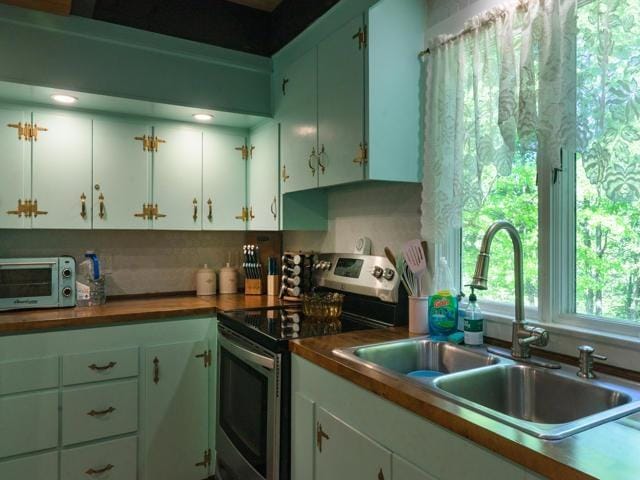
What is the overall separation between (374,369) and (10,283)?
6.29 feet

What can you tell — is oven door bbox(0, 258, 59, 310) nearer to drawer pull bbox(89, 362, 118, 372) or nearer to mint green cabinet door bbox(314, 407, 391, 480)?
drawer pull bbox(89, 362, 118, 372)

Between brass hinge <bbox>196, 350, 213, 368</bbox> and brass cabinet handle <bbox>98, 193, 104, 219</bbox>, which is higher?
brass cabinet handle <bbox>98, 193, 104, 219</bbox>

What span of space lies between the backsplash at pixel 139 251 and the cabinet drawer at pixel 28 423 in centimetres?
84

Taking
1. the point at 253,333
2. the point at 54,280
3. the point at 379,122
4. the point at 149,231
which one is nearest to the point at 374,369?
the point at 253,333

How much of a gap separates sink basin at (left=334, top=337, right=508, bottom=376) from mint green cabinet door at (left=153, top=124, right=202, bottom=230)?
1523mm

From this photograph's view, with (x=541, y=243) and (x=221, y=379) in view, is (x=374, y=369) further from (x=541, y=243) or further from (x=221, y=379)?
(x=221, y=379)

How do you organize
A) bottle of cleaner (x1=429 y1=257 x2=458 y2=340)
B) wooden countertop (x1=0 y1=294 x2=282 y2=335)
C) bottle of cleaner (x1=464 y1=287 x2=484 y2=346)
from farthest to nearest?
wooden countertop (x1=0 y1=294 x2=282 y2=335) < bottle of cleaner (x1=429 y1=257 x2=458 y2=340) < bottle of cleaner (x1=464 y1=287 x2=484 y2=346)

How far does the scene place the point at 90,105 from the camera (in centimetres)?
238

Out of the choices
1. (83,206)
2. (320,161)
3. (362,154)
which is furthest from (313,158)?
(83,206)

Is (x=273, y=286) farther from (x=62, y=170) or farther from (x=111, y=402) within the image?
(x=62, y=170)

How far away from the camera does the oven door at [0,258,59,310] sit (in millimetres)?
2203

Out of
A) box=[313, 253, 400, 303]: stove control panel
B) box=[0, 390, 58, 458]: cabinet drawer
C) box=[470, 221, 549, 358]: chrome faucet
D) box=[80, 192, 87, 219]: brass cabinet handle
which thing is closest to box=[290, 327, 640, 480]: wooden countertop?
box=[470, 221, 549, 358]: chrome faucet

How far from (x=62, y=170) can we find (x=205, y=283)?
1041mm

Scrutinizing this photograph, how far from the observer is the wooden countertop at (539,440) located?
80 cm
